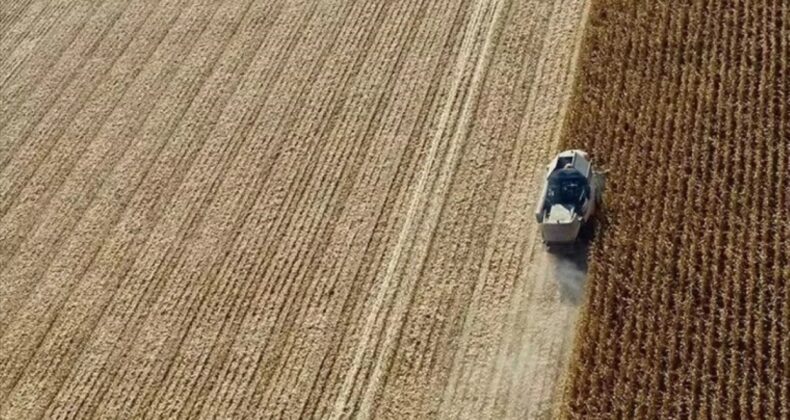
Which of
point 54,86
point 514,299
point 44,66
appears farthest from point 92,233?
point 514,299

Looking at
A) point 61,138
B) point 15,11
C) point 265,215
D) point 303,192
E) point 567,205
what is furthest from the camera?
point 15,11

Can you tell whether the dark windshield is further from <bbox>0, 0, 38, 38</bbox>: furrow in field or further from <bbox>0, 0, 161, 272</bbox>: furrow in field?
<bbox>0, 0, 38, 38</bbox>: furrow in field

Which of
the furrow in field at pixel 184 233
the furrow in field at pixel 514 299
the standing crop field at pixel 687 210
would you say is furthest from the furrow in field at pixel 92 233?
the standing crop field at pixel 687 210

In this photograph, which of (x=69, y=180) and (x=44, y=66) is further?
(x=44, y=66)

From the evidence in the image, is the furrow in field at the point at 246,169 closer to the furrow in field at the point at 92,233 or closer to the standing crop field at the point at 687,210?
the furrow in field at the point at 92,233

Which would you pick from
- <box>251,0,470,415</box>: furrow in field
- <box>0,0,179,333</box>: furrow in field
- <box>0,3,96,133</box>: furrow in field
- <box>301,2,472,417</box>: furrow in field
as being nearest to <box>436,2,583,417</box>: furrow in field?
<box>301,2,472,417</box>: furrow in field

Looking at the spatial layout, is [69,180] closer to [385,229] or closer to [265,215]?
[265,215]

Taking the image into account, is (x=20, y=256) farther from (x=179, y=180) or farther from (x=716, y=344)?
(x=716, y=344)

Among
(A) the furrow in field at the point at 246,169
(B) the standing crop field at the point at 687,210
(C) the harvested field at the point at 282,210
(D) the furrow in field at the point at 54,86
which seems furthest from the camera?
(D) the furrow in field at the point at 54,86
